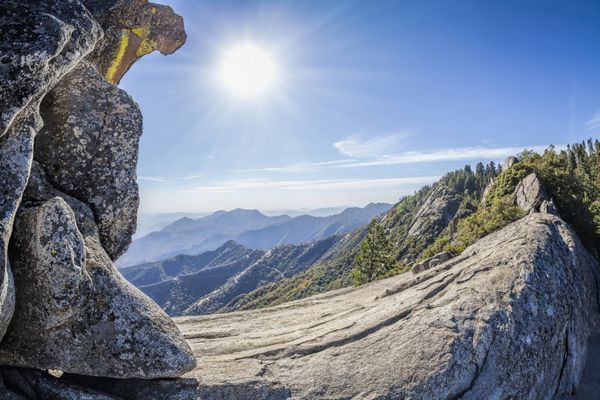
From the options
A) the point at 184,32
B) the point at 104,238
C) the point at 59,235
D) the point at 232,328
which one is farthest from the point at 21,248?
the point at 184,32

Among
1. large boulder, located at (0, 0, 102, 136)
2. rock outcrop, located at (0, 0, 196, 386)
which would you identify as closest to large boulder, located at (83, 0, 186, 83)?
rock outcrop, located at (0, 0, 196, 386)

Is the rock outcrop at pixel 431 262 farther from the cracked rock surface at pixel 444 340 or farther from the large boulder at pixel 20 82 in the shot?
the large boulder at pixel 20 82

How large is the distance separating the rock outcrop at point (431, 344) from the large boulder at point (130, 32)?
14002mm

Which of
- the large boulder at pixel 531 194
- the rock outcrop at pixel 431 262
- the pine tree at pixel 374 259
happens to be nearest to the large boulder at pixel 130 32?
the rock outcrop at pixel 431 262

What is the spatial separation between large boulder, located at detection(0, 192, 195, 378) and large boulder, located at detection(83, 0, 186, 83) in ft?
32.8

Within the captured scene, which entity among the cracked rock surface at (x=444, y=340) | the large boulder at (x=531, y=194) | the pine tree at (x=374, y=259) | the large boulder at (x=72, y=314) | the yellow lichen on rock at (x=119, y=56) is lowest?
the pine tree at (x=374, y=259)

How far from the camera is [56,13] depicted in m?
10.3

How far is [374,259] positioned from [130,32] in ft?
206

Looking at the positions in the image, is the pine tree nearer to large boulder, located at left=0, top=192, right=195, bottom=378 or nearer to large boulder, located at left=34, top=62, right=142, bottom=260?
large boulder, located at left=34, top=62, right=142, bottom=260

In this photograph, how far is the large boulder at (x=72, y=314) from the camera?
9086 mm

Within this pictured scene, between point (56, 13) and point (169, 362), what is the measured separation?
35.2 ft

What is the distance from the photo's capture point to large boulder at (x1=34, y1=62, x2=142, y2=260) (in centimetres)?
1179

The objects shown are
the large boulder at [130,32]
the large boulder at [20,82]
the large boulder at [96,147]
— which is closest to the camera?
the large boulder at [20,82]

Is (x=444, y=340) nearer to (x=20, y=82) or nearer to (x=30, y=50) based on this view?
(x=20, y=82)
